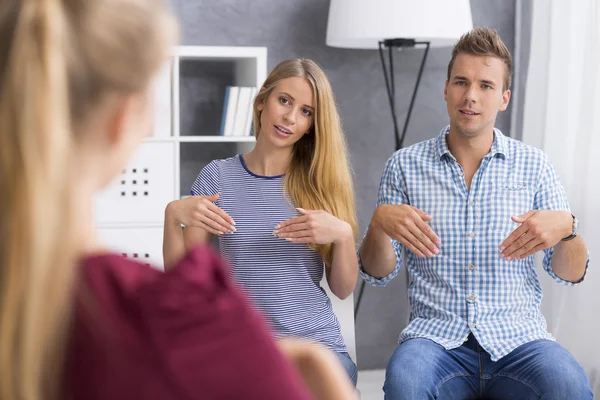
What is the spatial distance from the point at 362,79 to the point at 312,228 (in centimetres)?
164

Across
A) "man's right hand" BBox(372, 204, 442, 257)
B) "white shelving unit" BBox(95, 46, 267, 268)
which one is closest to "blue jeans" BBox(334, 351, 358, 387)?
"man's right hand" BBox(372, 204, 442, 257)

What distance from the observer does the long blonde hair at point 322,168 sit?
2.19 metres

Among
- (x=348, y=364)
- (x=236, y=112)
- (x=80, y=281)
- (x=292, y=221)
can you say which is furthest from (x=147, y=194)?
(x=80, y=281)

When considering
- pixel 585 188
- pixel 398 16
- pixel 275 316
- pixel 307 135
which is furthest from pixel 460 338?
pixel 398 16

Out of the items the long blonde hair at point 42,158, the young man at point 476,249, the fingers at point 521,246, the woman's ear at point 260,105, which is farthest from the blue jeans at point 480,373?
→ the long blonde hair at point 42,158

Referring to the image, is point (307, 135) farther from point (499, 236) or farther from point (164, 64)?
point (164, 64)

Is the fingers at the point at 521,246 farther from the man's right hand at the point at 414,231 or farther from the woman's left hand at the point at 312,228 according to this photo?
the woman's left hand at the point at 312,228

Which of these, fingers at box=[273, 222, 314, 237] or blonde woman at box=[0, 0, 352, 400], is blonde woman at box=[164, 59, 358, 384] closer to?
fingers at box=[273, 222, 314, 237]

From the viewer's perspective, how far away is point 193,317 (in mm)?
549

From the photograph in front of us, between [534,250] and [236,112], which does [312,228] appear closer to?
[534,250]

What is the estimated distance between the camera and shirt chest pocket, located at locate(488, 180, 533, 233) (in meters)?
2.29

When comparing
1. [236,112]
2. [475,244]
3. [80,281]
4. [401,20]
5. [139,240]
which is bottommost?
[139,240]

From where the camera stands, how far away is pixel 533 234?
207 cm

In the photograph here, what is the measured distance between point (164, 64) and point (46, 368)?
0.76 feet
